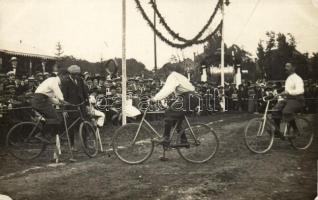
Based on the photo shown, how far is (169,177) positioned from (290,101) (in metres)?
3.09

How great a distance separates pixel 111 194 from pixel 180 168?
1581 mm

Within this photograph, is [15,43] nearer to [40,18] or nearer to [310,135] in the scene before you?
[40,18]

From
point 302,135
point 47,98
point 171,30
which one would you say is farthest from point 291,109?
point 47,98

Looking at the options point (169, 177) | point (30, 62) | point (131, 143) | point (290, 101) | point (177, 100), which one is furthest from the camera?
point (30, 62)

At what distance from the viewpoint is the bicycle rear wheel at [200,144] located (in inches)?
278

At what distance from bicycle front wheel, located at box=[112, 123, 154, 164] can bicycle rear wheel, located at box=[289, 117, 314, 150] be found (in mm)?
2757

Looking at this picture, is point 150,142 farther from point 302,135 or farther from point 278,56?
point 278,56

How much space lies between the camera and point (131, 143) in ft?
23.1

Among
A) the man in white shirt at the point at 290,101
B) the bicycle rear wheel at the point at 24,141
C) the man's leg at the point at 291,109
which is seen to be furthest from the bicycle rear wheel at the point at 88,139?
the man's leg at the point at 291,109

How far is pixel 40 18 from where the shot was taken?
23.8 ft

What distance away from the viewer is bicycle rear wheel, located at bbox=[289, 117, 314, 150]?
7777mm

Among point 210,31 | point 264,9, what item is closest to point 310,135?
point 264,9

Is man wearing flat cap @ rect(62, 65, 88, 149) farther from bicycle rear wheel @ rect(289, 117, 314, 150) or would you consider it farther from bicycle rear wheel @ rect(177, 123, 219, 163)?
bicycle rear wheel @ rect(289, 117, 314, 150)

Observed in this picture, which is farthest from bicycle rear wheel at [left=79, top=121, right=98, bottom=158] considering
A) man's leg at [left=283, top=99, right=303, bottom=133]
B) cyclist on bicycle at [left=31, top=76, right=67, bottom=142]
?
man's leg at [left=283, top=99, right=303, bottom=133]
